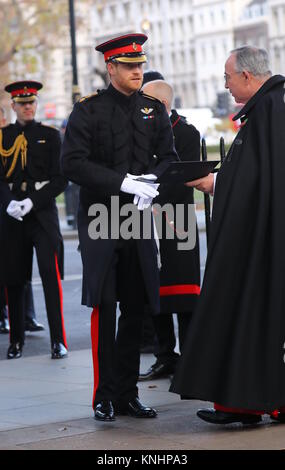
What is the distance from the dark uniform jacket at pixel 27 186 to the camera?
943 centimetres

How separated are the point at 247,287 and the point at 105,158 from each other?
1.11 metres

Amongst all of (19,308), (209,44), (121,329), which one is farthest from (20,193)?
(209,44)

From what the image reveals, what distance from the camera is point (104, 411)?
6.68 meters

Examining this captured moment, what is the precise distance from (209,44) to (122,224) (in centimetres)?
12682

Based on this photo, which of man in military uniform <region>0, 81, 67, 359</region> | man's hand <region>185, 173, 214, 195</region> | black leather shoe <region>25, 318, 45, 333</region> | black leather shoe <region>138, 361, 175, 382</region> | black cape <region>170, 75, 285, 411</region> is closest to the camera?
black cape <region>170, 75, 285, 411</region>

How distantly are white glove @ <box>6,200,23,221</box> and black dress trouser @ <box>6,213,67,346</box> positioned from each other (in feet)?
0.53

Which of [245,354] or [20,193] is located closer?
[245,354]

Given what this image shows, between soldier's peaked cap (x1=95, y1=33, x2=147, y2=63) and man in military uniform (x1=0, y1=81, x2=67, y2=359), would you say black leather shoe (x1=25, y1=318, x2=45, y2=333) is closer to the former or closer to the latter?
man in military uniform (x1=0, y1=81, x2=67, y2=359)

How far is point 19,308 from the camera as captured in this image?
372 inches

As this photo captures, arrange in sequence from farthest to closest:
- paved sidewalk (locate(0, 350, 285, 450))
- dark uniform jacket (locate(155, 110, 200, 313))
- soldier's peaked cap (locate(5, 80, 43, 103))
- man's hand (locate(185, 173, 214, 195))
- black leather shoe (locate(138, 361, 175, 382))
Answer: soldier's peaked cap (locate(5, 80, 43, 103)), black leather shoe (locate(138, 361, 175, 382)), dark uniform jacket (locate(155, 110, 200, 313)), man's hand (locate(185, 173, 214, 195)), paved sidewalk (locate(0, 350, 285, 450))

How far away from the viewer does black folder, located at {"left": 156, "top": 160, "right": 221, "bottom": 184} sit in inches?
257

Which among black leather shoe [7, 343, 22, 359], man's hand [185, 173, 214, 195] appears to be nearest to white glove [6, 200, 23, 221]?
black leather shoe [7, 343, 22, 359]

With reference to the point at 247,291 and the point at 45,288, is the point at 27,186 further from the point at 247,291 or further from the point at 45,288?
the point at 247,291
